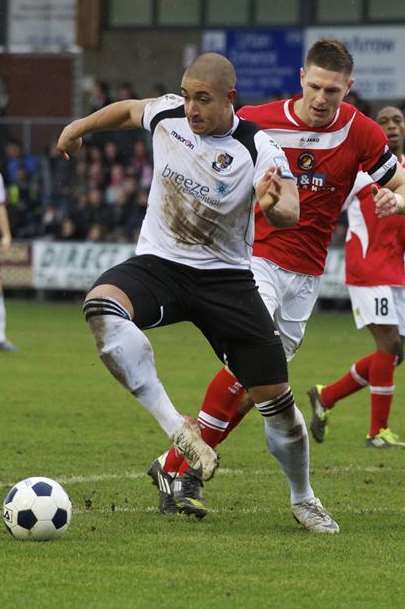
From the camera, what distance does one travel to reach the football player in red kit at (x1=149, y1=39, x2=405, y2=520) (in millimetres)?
7930

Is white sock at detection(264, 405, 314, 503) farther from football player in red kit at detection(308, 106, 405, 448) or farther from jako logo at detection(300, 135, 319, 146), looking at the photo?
football player in red kit at detection(308, 106, 405, 448)


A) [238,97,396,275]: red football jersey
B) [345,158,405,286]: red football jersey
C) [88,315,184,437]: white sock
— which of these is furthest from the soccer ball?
[345,158,405,286]: red football jersey

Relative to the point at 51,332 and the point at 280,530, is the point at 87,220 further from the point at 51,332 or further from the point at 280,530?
the point at 280,530

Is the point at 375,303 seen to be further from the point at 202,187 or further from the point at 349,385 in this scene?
the point at 202,187

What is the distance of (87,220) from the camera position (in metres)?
25.9

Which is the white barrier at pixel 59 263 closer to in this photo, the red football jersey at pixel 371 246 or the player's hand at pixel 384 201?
the red football jersey at pixel 371 246

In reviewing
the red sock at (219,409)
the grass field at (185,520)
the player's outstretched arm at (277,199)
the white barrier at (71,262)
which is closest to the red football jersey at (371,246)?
the grass field at (185,520)

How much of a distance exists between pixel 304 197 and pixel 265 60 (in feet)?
70.3

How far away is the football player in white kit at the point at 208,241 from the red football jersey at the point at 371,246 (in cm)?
404

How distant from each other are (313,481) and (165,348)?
983 cm

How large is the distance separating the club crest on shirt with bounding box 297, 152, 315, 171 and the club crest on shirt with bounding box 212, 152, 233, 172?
4.01ft

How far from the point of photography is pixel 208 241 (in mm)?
7164

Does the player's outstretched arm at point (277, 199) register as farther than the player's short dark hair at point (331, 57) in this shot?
No

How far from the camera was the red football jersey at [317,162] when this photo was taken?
8125mm
